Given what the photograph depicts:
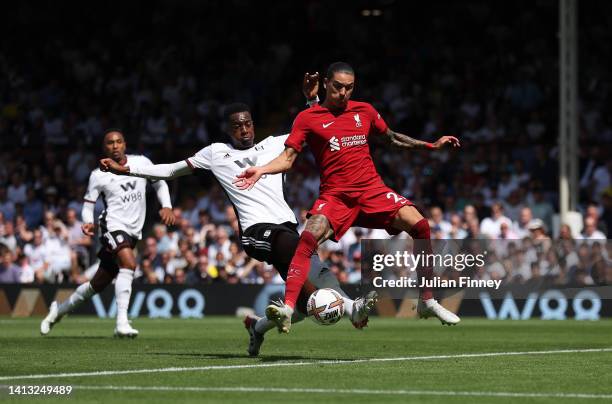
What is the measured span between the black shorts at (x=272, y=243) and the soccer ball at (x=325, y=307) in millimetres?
934

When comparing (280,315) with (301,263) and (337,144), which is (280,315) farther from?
(337,144)

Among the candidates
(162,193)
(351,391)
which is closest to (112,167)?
(162,193)

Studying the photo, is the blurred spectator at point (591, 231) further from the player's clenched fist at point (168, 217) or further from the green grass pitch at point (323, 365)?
the player's clenched fist at point (168, 217)

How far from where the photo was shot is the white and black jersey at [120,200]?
1641 centimetres

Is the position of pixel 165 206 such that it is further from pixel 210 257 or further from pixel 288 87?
pixel 288 87

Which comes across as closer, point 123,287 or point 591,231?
point 123,287

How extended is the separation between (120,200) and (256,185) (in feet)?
14.4

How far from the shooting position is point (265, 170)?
11.0 meters

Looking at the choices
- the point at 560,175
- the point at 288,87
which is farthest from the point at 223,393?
the point at 288,87

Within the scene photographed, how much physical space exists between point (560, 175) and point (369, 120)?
11.7 meters

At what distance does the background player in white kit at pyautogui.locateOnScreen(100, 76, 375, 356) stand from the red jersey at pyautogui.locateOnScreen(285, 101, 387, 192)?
843mm

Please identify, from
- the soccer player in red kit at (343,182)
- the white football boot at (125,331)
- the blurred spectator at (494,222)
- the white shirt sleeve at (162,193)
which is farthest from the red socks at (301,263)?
the blurred spectator at (494,222)

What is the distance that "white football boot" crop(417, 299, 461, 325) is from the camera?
37.8 feet

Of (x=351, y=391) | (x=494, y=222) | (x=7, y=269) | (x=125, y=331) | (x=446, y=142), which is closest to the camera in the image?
(x=351, y=391)
